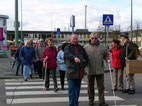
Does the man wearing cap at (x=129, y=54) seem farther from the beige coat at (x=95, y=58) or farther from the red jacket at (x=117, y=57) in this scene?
the beige coat at (x=95, y=58)

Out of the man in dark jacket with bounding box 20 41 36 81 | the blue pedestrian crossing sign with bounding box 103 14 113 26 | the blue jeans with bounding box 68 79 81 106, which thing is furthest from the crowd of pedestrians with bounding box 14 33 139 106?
the blue pedestrian crossing sign with bounding box 103 14 113 26

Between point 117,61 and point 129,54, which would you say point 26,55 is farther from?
point 129,54

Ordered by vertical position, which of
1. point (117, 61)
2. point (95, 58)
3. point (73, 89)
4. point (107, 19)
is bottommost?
point (73, 89)

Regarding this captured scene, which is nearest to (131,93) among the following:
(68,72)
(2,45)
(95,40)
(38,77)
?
(95,40)

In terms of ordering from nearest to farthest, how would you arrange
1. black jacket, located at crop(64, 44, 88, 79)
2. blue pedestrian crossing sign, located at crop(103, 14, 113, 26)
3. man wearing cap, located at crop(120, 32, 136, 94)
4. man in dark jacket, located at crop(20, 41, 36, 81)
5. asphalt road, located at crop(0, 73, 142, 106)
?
black jacket, located at crop(64, 44, 88, 79), asphalt road, located at crop(0, 73, 142, 106), man wearing cap, located at crop(120, 32, 136, 94), man in dark jacket, located at crop(20, 41, 36, 81), blue pedestrian crossing sign, located at crop(103, 14, 113, 26)

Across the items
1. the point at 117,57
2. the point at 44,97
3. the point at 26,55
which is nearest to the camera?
the point at 44,97

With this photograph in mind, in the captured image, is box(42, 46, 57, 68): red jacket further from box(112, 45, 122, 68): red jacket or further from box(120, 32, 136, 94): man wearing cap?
box(120, 32, 136, 94): man wearing cap

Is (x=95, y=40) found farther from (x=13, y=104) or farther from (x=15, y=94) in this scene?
(x=15, y=94)

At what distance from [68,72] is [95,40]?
1.34m

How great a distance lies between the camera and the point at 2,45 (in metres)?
25.3

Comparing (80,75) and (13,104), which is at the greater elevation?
(80,75)

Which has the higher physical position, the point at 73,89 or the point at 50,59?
the point at 50,59

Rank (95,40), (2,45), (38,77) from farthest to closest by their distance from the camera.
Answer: (2,45) < (38,77) < (95,40)

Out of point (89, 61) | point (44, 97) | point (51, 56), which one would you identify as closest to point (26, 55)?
point (51, 56)
